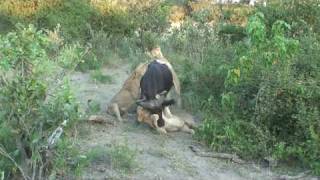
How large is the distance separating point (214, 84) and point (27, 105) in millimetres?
2955

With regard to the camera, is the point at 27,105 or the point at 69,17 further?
the point at 69,17

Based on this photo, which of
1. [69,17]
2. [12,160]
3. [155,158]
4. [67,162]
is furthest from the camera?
[69,17]

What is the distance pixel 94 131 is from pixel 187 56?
3031 millimetres

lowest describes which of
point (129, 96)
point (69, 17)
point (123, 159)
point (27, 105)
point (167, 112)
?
point (123, 159)

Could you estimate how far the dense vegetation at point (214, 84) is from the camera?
535 cm

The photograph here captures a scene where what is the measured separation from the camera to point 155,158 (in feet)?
20.1

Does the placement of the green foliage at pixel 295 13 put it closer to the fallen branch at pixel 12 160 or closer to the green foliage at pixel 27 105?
the green foliage at pixel 27 105

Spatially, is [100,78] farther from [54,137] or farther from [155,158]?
[54,137]

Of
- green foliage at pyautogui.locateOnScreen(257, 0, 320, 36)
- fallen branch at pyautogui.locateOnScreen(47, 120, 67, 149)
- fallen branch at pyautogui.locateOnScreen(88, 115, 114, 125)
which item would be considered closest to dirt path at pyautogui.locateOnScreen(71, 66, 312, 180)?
fallen branch at pyautogui.locateOnScreen(88, 115, 114, 125)

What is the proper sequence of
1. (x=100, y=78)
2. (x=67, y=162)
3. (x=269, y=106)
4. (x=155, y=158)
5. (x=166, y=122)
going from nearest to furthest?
(x=67, y=162), (x=155, y=158), (x=269, y=106), (x=166, y=122), (x=100, y=78)

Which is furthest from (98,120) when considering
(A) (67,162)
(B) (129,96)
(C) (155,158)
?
(A) (67,162)

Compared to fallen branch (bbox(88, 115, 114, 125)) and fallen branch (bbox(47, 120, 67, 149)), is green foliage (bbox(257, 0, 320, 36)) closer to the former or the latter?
fallen branch (bbox(88, 115, 114, 125))

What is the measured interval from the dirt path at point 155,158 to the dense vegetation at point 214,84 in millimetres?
252

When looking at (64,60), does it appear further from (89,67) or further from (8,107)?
(89,67)
